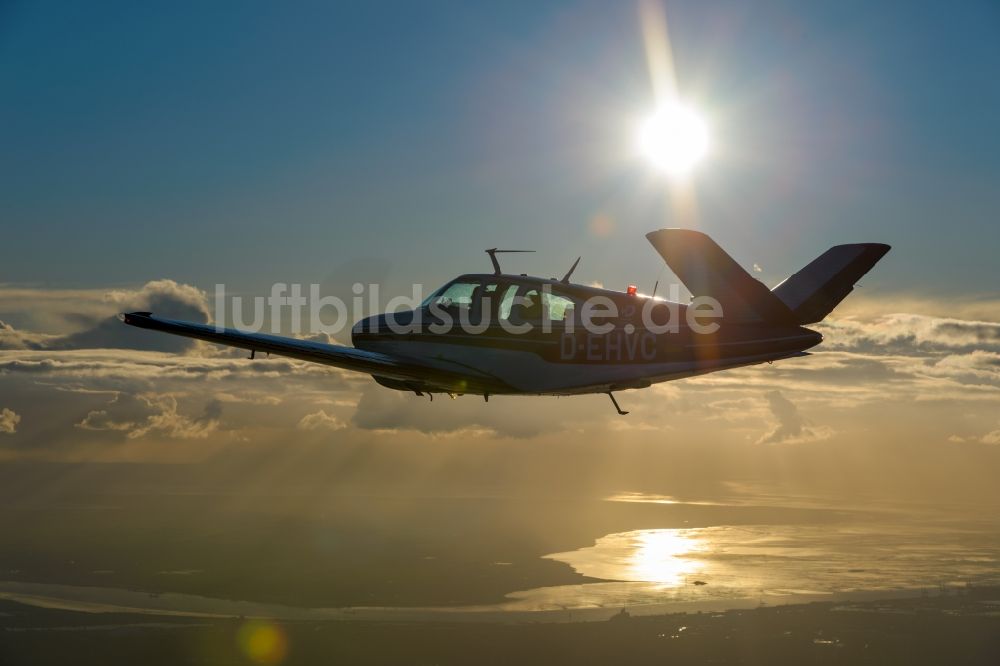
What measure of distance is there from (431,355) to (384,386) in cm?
209

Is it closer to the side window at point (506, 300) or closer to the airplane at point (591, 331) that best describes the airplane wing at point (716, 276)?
the airplane at point (591, 331)

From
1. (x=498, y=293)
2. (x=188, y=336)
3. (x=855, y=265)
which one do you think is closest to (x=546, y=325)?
(x=498, y=293)

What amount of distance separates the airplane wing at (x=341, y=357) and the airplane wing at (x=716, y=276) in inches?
214

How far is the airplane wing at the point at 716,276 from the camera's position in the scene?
16406mm

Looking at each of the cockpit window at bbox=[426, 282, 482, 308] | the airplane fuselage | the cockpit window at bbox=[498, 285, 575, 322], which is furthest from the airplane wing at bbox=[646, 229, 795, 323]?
the cockpit window at bbox=[426, 282, 482, 308]

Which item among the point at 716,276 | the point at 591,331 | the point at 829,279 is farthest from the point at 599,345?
the point at 829,279

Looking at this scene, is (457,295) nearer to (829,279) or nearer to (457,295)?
(457,295)

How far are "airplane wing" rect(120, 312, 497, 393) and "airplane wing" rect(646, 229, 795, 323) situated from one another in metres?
5.43

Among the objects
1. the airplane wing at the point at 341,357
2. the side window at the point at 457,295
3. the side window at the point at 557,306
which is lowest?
the airplane wing at the point at 341,357

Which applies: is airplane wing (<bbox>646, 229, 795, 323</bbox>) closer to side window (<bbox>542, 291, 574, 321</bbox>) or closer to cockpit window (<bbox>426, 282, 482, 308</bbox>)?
side window (<bbox>542, 291, 574, 321</bbox>)

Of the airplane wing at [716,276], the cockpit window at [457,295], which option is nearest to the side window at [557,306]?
the cockpit window at [457,295]

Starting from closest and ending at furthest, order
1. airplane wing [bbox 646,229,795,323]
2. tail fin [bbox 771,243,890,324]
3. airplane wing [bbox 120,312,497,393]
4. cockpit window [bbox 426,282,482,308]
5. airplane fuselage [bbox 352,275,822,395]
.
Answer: airplane wing [bbox 646,229,795,323] → tail fin [bbox 771,243,890,324] → airplane fuselage [bbox 352,275,822,395] → airplane wing [bbox 120,312,497,393] → cockpit window [bbox 426,282,482,308]

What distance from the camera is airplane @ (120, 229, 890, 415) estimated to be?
1819 centimetres

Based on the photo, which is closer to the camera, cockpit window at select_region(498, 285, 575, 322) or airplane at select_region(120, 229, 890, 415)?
airplane at select_region(120, 229, 890, 415)
